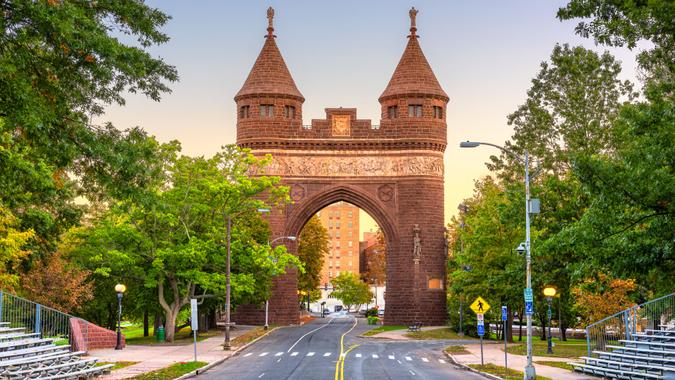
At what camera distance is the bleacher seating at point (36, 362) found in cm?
2209

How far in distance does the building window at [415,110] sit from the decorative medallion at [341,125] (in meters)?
5.34

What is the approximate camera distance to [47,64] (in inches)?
774

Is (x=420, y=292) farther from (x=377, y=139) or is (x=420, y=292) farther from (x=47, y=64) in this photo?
(x=47, y=64)

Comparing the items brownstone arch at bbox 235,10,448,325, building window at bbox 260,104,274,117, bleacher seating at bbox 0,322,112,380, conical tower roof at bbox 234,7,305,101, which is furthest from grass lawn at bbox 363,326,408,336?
bleacher seating at bbox 0,322,112,380

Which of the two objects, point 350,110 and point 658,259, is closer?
point 658,259

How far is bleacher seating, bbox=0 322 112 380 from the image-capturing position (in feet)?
72.5

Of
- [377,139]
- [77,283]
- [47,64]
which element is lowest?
[77,283]

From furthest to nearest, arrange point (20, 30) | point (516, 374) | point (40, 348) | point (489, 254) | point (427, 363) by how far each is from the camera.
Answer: point (489, 254), point (427, 363), point (516, 374), point (40, 348), point (20, 30)

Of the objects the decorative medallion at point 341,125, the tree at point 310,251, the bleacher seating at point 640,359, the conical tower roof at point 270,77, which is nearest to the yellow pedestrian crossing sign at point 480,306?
the bleacher seating at point 640,359

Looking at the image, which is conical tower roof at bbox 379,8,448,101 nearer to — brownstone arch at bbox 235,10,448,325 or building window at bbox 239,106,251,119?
brownstone arch at bbox 235,10,448,325

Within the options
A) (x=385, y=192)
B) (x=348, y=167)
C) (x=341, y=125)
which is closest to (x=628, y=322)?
(x=385, y=192)

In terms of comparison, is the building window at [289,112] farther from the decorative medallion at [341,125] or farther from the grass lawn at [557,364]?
the grass lawn at [557,364]

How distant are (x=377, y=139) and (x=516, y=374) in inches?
1683

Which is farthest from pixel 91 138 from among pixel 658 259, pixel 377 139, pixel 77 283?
pixel 377 139
